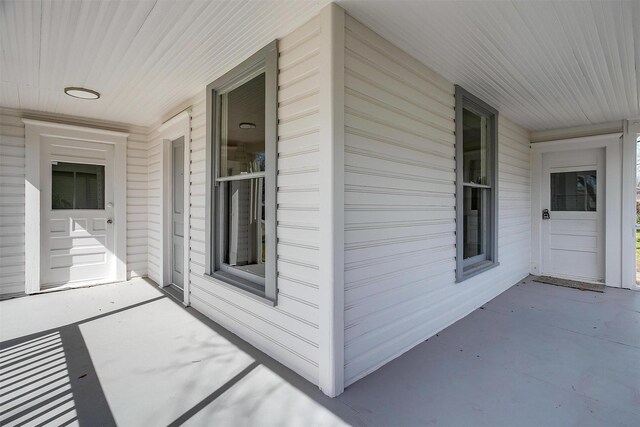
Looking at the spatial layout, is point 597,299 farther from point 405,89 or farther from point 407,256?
point 405,89

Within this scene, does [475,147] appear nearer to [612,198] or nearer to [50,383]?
[612,198]

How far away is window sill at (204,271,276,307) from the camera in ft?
8.04

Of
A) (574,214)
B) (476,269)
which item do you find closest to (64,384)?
(476,269)

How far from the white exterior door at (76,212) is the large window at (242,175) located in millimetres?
2466

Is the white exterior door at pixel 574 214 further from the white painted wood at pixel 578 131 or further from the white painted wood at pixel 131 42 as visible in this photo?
the white painted wood at pixel 131 42

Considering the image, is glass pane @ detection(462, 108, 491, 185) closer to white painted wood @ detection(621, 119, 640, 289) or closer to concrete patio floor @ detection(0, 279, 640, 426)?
concrete patio floor @ detection(0, 279, 640, 426)

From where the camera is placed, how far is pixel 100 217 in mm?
4543

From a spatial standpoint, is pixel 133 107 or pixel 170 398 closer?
pixel 170 398

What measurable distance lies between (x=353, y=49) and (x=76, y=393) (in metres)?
2.84

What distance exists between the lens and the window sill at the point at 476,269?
10.9 ft

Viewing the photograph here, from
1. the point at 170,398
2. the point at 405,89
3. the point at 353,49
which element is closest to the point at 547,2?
the point at 405,89

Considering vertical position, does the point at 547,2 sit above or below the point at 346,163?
above

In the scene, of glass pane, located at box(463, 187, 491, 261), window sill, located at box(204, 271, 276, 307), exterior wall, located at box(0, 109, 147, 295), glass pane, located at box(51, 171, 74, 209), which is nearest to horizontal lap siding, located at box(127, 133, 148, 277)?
glass pane, located at box(51, 171, 74, 209)

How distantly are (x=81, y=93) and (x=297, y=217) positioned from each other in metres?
3.08
